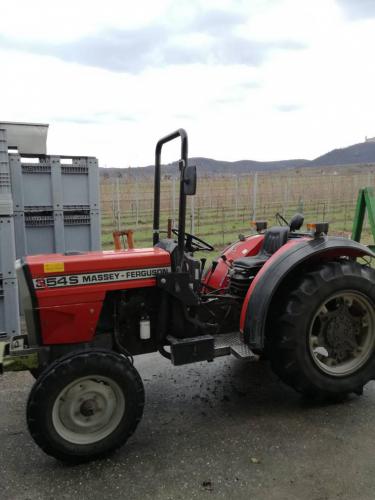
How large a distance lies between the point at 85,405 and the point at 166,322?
0.78 meters

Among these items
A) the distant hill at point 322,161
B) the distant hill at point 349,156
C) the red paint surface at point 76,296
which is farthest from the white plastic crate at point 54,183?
the distant hill at point 349,156

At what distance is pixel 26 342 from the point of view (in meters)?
3.11

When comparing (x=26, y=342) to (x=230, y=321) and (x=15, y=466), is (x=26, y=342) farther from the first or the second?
(x=230, y=321)

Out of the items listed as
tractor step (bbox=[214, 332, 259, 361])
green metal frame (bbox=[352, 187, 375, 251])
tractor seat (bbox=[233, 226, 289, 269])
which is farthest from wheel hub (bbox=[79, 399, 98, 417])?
green metal frame (bbox=[352, 187, 375, 251])

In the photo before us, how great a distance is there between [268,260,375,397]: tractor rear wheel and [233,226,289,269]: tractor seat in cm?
46

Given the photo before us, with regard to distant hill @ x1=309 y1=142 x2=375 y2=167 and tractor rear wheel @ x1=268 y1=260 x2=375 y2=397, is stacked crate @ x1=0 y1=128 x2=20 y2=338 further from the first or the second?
distant hill @ x1=309 y1=142 x2=375 y2=167

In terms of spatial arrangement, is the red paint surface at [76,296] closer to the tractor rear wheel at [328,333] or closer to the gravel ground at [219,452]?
the gravel ground at [219,452]

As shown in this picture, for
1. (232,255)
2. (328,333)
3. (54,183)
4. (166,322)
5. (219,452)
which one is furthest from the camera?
(54,183)

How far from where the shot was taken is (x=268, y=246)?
12.6ft

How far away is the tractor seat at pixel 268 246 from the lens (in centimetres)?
362

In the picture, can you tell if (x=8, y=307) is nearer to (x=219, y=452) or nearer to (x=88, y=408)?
(x=88, y=408)

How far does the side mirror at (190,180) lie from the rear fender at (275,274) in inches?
34.9

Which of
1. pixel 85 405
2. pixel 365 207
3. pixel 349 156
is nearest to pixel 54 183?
pixel 85 405

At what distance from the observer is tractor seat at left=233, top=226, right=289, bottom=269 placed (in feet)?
11.9
